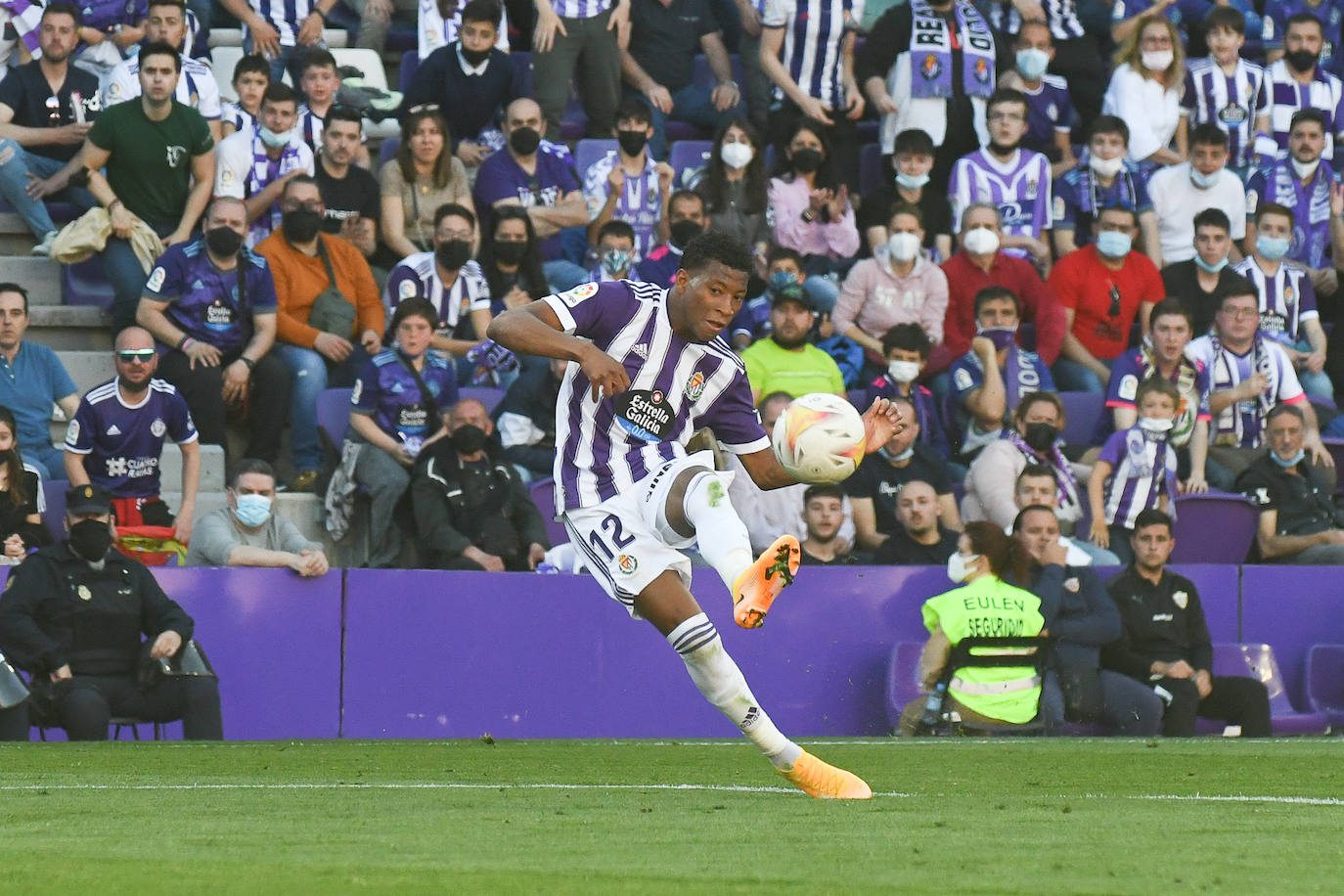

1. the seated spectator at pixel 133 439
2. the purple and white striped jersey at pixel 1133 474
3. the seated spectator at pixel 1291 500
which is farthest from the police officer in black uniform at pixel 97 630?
the seated spectator at pixel 1291 500

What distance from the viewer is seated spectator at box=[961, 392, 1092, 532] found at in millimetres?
13070

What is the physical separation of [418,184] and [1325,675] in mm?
7183

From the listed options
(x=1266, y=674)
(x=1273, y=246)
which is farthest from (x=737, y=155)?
(x=1266, y=674)

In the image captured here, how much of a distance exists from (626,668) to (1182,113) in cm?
788

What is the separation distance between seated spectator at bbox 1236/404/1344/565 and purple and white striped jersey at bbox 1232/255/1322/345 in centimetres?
165

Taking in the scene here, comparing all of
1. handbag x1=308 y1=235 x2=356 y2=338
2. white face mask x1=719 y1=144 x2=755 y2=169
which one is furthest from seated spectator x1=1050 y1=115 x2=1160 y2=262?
handbag x1=308 y1=235 x2=356 y2=338

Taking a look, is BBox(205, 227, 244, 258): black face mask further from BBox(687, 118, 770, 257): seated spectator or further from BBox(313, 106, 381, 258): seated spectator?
BBox(687, 118, 770, 257): seated spectator

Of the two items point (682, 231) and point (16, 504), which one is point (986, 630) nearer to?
point (682, 231)

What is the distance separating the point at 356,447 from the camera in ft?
40.7

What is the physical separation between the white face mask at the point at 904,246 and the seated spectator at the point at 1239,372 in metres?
2.18

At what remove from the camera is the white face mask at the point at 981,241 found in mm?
14578

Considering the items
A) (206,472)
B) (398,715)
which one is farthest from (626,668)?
(206,472)

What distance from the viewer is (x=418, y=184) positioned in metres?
14.2

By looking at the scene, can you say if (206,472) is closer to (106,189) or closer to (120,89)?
(106,189)
